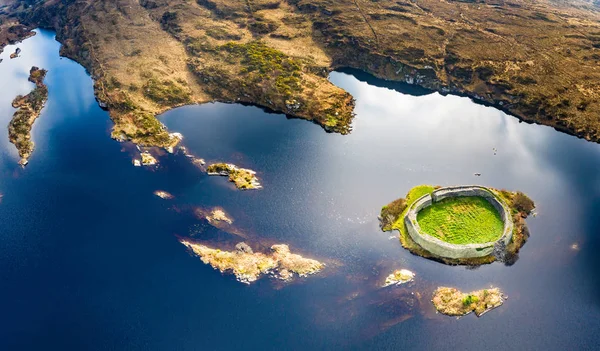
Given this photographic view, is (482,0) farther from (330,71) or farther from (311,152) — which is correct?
(311,152)

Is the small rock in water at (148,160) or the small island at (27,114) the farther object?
the small island at (27,114)

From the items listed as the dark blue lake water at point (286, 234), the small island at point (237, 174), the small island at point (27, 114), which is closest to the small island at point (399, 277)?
the dark blue lake water at point (286, 234)

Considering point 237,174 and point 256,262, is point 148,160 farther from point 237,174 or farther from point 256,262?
point 256,262

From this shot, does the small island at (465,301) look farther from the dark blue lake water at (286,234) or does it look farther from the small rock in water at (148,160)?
the small rock in water at (148,160)

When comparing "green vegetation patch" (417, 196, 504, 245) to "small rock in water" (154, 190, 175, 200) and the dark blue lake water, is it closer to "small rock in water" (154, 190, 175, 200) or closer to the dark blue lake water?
the dark blue lake water

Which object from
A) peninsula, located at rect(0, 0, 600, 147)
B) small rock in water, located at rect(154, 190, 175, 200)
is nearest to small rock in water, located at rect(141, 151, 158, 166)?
peninsula, located at rect(0, 0, 600, 147)

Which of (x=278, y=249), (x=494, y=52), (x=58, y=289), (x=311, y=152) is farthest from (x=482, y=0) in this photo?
(x=58, y=289)

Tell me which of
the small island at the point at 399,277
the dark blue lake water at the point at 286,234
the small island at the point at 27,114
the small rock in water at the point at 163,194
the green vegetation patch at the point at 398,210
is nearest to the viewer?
the dark blue lake water at the point at 286,234
